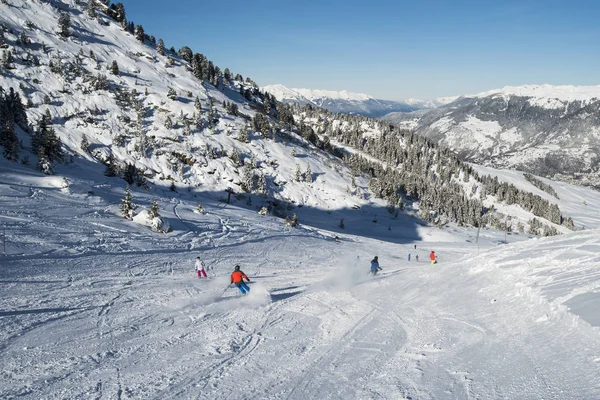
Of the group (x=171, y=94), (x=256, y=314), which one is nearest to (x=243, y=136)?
(x=171, y=94)

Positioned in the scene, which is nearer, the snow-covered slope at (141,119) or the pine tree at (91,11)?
the snow-covered slope at (141,119)

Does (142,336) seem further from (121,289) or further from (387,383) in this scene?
(387,383)

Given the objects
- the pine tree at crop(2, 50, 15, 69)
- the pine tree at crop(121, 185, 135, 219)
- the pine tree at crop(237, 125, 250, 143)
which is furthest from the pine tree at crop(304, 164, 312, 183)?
the pine tree at crop(2, 50, 15, 69)

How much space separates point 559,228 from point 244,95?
11236 centimetres

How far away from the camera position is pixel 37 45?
64.3 m

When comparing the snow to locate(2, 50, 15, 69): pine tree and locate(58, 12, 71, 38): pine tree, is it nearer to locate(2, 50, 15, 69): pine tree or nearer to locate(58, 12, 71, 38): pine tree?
locate(2, 50, 15, 69): pine tree

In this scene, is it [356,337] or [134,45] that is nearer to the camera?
[356,337]

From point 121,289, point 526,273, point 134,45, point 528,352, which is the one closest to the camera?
point 528,352

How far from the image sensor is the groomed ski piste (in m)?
7.51

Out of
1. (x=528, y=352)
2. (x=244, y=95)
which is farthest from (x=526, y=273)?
(x=244, y=95)

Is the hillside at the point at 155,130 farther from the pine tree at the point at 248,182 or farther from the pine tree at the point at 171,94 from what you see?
the pine tree at the point at 171,94

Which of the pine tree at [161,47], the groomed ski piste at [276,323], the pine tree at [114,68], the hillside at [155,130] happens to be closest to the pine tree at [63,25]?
the hillside at [155,130]

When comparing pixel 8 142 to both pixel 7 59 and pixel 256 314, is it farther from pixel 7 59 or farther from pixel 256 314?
pixel 7 59

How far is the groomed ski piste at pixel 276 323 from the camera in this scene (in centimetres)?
751
